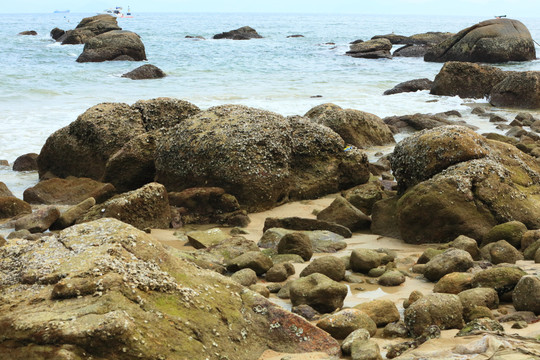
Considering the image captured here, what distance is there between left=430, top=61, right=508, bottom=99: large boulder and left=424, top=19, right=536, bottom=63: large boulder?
1096 cm

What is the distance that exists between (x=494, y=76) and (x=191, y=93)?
967 centimetres

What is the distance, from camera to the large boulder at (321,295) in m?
4.33

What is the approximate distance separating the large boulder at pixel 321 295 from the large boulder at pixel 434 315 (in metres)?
0.62

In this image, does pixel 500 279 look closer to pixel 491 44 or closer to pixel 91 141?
pixel 91 141

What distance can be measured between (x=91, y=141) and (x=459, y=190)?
228 inches

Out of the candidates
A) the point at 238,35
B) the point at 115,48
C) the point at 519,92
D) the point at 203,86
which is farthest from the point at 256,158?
the point at 238,35

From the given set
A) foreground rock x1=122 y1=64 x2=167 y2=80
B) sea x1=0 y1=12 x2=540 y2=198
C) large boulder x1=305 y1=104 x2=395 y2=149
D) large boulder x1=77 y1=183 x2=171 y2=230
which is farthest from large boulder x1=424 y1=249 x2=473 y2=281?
foreground rock x1=122 y1=64 x2=167 y2=80

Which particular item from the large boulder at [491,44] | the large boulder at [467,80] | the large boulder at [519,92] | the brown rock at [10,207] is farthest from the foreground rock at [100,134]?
the large boulder at [491,44]

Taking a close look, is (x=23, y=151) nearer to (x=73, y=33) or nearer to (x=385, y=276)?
(x=385, y=276)

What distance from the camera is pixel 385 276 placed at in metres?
4.98

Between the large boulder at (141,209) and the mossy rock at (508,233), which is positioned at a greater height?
the mossy rock at (508,233)

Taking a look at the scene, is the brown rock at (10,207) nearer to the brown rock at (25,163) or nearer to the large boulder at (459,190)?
the brown rock at (25,163)

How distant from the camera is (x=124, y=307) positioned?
2.97 metres

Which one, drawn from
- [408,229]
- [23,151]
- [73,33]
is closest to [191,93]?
[23,151]
